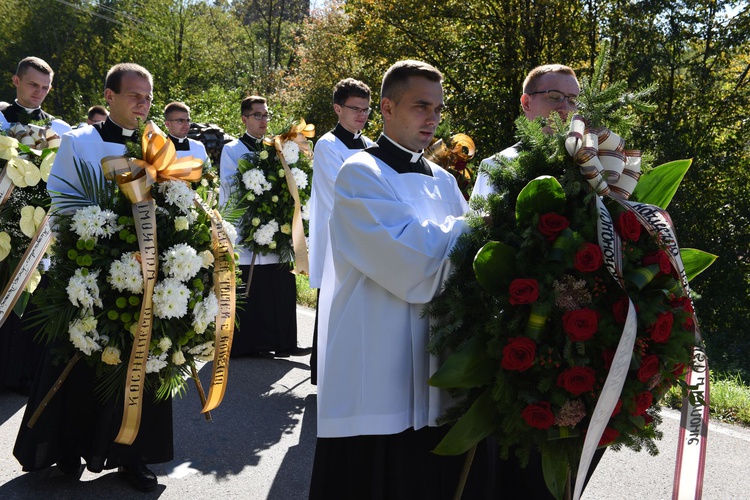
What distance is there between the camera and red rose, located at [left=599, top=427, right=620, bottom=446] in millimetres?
2889

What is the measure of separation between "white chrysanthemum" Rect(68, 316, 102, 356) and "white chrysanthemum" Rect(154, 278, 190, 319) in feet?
1.12

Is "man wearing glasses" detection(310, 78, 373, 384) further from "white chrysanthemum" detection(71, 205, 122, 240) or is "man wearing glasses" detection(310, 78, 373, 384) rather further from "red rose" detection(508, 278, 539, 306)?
"red rose" detection(508, 278, 539, 306)

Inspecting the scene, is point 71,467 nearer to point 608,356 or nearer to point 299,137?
point 608,356

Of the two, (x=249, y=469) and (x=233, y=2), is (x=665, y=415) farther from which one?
(x=233, y=2)

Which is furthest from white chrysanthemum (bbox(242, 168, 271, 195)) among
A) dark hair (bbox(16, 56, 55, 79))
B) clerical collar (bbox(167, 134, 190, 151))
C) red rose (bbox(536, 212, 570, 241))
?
red rose (bbox(536, 212, 570, 241))

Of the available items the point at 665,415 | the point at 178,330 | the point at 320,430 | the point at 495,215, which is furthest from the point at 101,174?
the point at 665,415

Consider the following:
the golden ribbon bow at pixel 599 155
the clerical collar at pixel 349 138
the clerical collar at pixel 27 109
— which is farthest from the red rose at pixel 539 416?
the clerical collar at pixel 27 109

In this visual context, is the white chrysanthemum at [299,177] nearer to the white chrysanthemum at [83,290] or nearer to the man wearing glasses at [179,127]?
the man wearing glasses at [179,127]

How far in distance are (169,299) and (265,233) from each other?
12.0 feet

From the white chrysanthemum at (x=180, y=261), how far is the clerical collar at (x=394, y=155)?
1.36 metres

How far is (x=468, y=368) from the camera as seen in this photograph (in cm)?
297

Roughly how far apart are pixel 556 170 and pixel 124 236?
2.47 metres

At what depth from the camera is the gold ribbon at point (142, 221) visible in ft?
13.9

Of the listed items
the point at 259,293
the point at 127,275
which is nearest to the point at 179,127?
the point at 259,293
